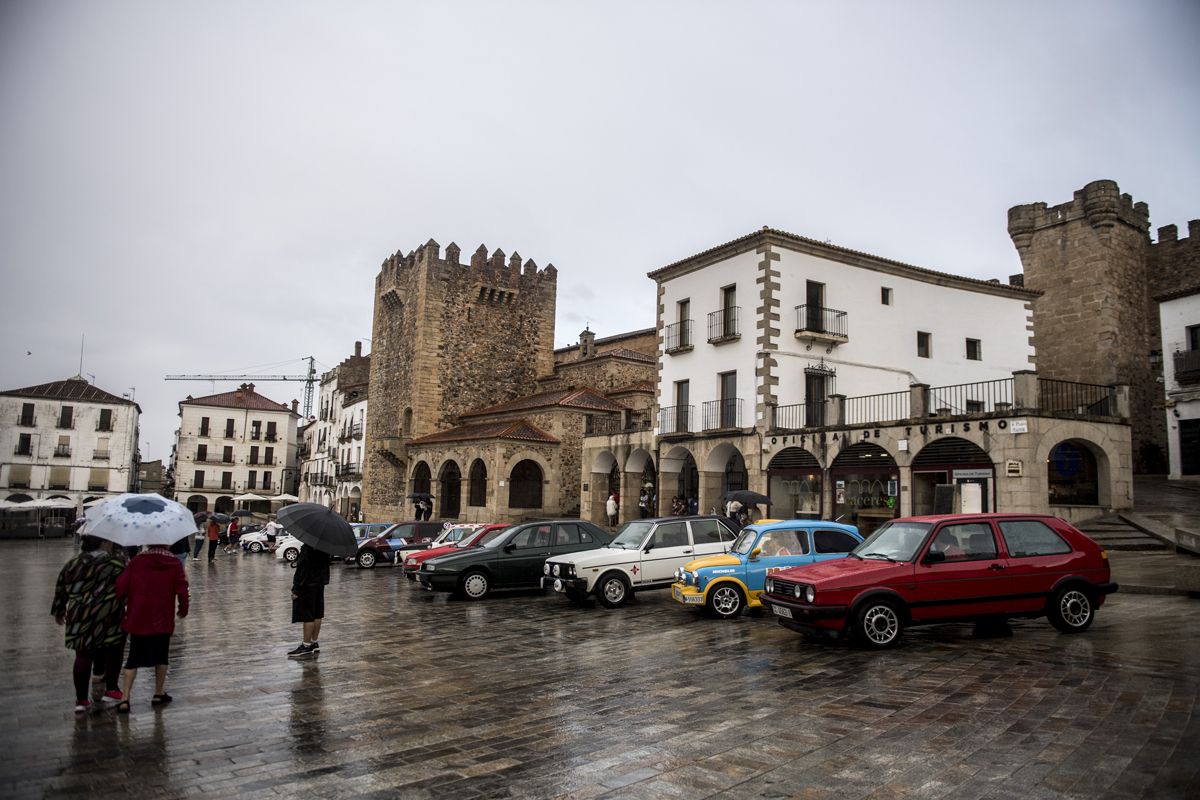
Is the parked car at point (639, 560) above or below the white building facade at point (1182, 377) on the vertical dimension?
below

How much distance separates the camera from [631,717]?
625 cm

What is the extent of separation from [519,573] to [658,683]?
7.71 meters

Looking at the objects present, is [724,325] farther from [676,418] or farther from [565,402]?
[565,402]

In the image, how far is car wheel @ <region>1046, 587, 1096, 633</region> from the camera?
9391mm

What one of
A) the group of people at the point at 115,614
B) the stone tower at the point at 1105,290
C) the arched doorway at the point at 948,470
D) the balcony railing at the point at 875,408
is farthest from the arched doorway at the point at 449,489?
the group of people at the point at 115,614

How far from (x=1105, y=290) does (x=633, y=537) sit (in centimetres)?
2701

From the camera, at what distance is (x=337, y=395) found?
6306cm

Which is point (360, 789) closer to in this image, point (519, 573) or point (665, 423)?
point (519, 573)

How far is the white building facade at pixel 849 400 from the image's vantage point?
18.9 metres

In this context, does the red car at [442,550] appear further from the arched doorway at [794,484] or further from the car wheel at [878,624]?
the arched doorway at [794,484]

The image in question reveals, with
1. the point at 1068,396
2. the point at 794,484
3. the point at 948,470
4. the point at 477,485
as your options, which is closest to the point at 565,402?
the point at 477,485

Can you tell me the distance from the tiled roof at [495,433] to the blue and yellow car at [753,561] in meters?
22.9

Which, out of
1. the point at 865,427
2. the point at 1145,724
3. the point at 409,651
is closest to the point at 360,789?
the point at 409,651

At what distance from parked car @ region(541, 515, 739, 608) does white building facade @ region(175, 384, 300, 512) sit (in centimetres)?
6428
